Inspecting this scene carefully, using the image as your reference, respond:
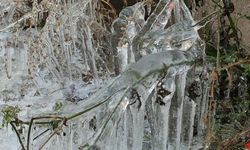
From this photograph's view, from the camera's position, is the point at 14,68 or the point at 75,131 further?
the point at 14,68

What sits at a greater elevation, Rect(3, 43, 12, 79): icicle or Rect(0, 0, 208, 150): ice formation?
Rect(3, 43, 12, 79): icicle

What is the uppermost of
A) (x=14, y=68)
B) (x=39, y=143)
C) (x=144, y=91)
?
(x=14, y=68)

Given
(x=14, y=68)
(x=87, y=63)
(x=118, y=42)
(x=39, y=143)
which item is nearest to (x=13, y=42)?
(x=14, y=68)

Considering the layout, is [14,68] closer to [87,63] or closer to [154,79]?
[87,63]

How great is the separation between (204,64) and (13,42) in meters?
1.49

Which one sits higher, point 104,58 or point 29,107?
point 104,58

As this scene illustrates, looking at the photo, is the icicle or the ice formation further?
the icicle

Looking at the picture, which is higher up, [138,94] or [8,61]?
[8,61]

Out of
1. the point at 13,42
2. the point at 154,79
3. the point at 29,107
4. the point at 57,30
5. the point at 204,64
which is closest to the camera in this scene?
the point at 154,79

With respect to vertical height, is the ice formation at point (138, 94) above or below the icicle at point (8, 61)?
below

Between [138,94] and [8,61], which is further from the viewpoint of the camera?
[8,61]

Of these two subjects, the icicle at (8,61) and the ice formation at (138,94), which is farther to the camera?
the icicle at (8,61)

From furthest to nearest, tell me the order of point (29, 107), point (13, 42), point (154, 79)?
point (13, 42) → point (29, 107) → point (154, 79)

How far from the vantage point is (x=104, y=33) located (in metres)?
3.61
